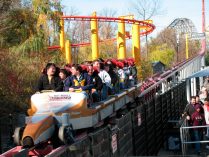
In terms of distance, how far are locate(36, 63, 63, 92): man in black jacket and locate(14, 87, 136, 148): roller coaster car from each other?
0.76 meters

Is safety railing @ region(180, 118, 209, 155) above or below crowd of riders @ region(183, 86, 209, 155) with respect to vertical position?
below

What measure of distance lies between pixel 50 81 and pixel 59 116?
6.38 feet

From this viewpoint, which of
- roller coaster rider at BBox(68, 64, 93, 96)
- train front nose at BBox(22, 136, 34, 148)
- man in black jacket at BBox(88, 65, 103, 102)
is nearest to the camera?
train front nose at BBox(22, 136, 34, 148)

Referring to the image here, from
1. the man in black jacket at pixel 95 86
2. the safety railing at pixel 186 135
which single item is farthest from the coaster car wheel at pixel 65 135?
the safety railing at pixel 186 135

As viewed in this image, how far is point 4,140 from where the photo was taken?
1232 centimetres

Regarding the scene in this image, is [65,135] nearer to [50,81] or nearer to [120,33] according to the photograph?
[50,81]

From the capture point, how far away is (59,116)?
7605 millimetres

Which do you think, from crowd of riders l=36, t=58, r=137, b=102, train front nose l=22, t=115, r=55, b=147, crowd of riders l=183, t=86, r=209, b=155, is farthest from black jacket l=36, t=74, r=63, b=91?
crowd of riders l=183, t=86, r=209, b=155

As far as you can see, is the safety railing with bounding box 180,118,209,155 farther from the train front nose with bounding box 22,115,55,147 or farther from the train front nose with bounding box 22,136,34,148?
the train front nose with bounding box 22,136,34,148

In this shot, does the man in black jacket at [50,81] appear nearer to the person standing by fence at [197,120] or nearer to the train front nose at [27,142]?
the train front nose at [27,142]

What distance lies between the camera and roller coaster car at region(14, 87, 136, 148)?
687 centimetres

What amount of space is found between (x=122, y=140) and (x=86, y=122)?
0.95 m

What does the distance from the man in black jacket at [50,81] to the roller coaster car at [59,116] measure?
0.76 metres

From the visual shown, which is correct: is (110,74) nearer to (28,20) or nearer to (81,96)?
(81,96)
